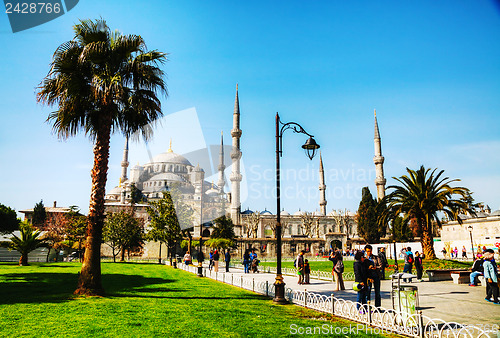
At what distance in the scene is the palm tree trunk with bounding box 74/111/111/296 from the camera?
32.3 feet

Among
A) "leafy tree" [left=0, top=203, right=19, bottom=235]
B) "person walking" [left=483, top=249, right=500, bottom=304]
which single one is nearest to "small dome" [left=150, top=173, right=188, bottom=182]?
"leafy tree" [left=0, top=203, right=19, bottom=235]

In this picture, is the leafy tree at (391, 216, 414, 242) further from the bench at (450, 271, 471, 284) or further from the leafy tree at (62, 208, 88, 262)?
the leafy tree at (62, 208, 88, 262)

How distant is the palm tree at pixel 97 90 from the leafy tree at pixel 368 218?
162 ft

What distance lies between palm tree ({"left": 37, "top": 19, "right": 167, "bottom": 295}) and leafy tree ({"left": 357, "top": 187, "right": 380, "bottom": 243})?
49.4m

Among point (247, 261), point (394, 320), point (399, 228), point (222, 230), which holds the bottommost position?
point (247, 261)

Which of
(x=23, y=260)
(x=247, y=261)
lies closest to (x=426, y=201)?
(x=247, y=261)

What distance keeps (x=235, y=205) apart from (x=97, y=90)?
175 ft

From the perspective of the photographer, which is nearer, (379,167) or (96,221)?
(96,221)

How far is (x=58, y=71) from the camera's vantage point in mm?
10633

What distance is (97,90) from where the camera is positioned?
410 inches

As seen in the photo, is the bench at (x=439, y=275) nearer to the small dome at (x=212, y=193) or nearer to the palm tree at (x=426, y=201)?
the palm tree at (x=426, y=201)

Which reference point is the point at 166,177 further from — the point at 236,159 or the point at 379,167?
the point at 379,167

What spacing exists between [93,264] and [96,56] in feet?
20.6

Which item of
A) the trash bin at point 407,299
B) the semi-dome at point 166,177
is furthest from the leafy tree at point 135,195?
the trash bin at point 407,299
